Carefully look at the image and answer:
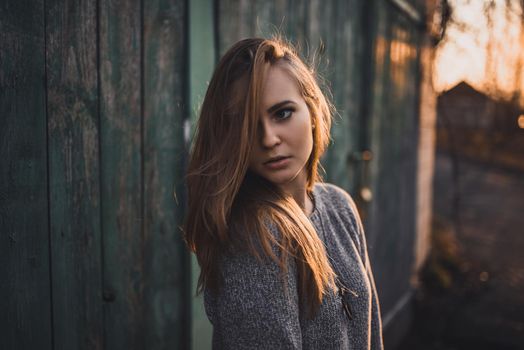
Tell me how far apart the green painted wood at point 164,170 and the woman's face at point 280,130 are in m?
0.51

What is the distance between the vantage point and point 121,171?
1.51 m

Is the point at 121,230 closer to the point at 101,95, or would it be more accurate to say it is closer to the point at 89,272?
the point at 89,272

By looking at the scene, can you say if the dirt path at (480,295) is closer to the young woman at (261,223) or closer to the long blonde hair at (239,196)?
the young woman at (261,223)

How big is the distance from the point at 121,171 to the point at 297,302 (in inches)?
29.2

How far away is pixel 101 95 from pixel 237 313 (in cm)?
79

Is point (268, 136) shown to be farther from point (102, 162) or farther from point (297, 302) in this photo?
point (102, 162)

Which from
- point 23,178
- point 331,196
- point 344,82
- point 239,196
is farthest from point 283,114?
point 344,82

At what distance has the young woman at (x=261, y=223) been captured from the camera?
110cm

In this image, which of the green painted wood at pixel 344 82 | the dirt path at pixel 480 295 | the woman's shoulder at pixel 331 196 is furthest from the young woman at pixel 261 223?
the dirt path at pixel 480 295

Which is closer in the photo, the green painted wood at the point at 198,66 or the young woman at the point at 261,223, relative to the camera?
the young woman at the point at 261,223

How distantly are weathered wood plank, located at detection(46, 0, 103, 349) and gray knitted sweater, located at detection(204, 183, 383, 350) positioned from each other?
438mm

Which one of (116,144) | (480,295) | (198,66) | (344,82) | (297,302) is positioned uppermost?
(344,82)

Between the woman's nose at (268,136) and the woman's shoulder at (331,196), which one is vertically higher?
the woman's nose at (268,136)

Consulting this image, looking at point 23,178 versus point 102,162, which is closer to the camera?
point 23,178
